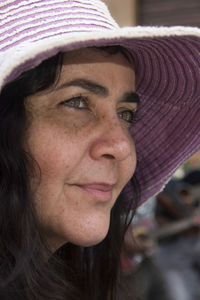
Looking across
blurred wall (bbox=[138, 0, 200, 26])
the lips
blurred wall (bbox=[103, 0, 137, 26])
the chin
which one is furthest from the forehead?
blurred wall (bbox=[138, 0, 200, 26])

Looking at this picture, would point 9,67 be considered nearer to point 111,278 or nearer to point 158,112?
point 158,112

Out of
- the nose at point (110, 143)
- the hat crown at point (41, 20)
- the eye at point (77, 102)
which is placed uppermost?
the hat crown at point (41, 20)

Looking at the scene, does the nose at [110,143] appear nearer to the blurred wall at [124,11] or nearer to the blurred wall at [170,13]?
the blurred wall at [124,11]

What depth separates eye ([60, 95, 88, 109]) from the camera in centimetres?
183

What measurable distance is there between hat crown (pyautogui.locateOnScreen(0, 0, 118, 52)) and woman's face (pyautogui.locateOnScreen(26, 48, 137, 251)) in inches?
4.2

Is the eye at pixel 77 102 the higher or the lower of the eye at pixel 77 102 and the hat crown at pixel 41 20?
the lower

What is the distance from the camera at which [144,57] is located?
2.11 metres

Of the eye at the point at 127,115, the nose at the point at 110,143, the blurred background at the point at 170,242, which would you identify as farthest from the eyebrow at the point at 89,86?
the blurred background at the point at 170,242

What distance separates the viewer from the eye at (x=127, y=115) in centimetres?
211

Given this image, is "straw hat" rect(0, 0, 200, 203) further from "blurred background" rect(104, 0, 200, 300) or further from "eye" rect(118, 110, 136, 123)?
"blurred background" rect(104, 0, 200, 300)

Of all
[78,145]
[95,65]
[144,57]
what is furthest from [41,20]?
[144,57]

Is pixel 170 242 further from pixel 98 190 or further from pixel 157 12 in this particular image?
pixel 98 190

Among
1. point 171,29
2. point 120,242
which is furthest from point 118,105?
point 120,242

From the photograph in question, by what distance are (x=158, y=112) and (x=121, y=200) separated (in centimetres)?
41
